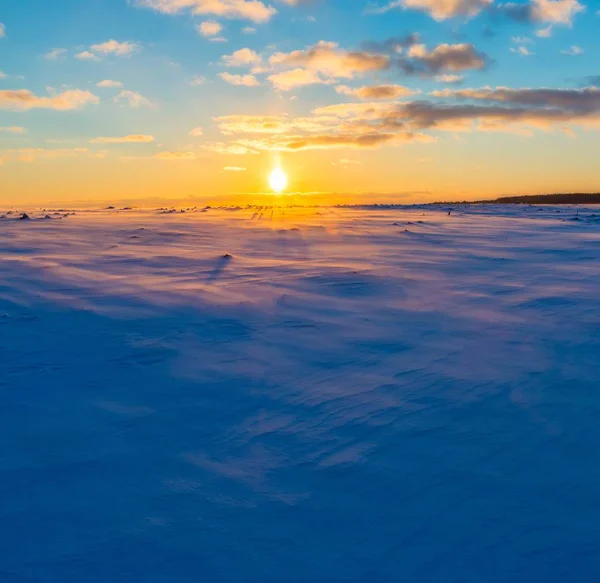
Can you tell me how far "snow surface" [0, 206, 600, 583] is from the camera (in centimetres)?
155

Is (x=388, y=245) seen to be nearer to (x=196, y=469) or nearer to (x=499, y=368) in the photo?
(x=499, y=368)

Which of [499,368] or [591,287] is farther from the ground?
[591,287]

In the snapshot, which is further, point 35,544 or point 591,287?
point 591,287

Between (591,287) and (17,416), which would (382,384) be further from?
(591,287)

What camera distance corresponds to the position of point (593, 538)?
1.59 meters

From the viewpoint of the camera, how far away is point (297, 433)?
214 centimetres

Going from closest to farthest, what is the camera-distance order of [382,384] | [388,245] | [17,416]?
[17,416] < [382,384] < [388,245]

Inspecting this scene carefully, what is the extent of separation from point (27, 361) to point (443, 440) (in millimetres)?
2232

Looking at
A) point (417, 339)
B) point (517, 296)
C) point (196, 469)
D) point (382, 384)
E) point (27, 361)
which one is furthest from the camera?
point (517, 296)

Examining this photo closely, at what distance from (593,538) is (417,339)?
1.62m

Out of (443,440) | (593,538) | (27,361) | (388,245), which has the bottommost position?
(593,538)

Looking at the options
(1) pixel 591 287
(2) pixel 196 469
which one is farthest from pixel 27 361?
(1) pixel 591 287

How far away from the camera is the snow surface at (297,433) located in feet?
5.10

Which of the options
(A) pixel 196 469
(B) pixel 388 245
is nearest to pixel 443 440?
(A) pixel 196 469
